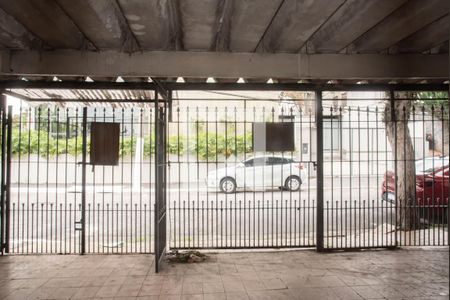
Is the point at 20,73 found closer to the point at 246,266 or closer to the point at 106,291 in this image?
the point at 106,291

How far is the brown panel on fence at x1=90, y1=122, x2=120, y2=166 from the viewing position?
591 centimetres

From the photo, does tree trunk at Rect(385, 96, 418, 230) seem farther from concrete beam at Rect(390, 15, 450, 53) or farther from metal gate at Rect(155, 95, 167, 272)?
metal gate at Rect(155, 95, 167, 272)

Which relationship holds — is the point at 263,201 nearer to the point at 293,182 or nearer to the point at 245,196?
the point at 245,196

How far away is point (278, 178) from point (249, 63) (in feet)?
24.6

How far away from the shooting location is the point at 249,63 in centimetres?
531

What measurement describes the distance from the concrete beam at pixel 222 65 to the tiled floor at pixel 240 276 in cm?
300

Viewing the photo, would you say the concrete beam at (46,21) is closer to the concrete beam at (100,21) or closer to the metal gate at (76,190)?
the concrete beam at (100,21)

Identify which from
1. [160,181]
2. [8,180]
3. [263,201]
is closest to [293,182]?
[263,201]

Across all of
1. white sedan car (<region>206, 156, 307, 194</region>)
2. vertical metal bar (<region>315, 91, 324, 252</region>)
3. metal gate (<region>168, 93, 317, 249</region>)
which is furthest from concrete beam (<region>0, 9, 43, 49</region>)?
white sedan car (<region>206, 156, 307, 194</region>)

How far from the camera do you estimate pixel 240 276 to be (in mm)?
4902

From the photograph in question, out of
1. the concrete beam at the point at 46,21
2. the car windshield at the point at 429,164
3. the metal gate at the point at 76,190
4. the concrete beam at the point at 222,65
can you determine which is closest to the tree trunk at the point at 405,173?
the car windshield at the point at 429,164

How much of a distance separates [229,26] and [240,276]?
3493 mm

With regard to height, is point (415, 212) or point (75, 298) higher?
point (415, 212)

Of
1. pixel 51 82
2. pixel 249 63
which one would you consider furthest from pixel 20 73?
pixel 249 63
